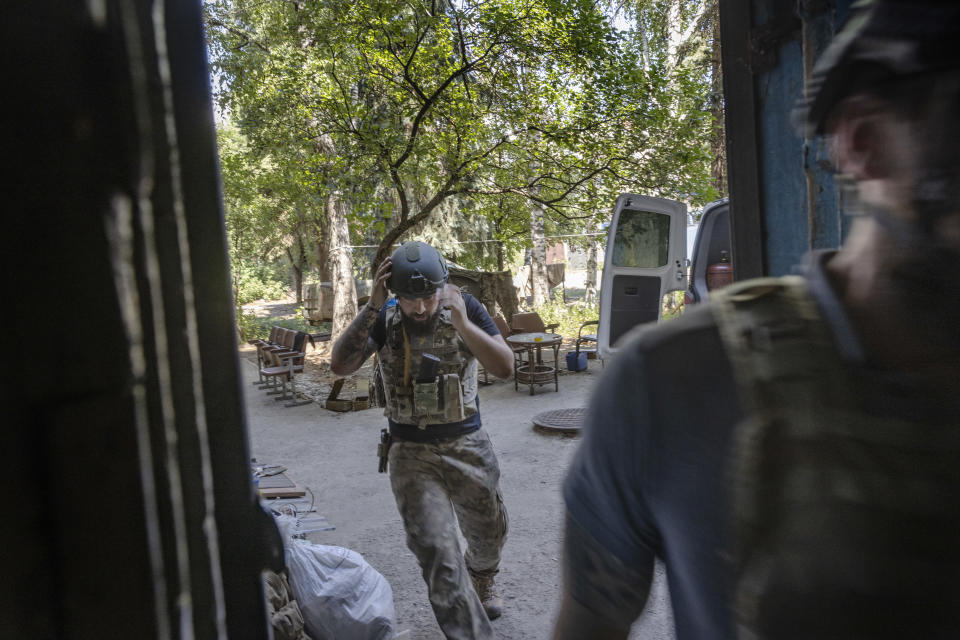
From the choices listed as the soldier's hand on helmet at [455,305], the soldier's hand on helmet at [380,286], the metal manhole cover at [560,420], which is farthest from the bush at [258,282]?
the soldier's hand on helmet at [455,305]

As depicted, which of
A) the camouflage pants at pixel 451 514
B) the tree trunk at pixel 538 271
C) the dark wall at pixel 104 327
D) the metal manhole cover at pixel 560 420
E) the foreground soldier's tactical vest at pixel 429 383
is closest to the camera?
the dark wall at pixel 104 327

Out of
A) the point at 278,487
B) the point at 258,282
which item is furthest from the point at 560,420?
the point at 258,282

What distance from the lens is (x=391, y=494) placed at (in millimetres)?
6469

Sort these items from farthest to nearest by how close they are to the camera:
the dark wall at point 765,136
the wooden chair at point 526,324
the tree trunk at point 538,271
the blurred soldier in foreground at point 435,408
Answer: the tree trunk at point 538,271 → the wooden chair at point 526,324 → the blurred soldier in foreground at point 435,408 → the dark wall at point 765,136

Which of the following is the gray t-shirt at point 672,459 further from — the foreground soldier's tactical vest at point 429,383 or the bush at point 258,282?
the bush at point 258,282

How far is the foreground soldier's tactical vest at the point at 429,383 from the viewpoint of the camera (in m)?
3.65

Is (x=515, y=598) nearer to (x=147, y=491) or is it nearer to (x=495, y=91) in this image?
(x=147, y=491)

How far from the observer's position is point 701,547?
2.99 feet

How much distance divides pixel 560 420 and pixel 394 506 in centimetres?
293

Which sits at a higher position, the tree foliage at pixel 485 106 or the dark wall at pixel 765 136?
the tree foliage at pixel 485 106

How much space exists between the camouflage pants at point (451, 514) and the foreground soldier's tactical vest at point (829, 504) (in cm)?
269

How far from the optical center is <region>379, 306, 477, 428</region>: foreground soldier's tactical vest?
A: 365 centimetres

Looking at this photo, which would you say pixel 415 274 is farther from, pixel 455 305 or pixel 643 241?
pixel 643 241

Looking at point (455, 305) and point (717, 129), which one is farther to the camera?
point (717, 129)
